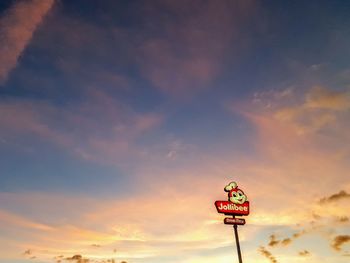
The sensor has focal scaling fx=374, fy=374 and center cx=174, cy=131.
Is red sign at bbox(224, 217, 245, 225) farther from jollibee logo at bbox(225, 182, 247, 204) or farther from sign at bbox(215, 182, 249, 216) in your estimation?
jollibee logo at bbox(225, 182, 247, 204)

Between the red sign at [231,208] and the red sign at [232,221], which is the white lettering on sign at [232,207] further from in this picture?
the red sign at [232,221]

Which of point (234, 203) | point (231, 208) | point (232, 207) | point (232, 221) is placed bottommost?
point (232, 221)

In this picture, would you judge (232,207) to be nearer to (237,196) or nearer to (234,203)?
(234,203)

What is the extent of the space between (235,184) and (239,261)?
28.6 feet

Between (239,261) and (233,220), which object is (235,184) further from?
(239,261)

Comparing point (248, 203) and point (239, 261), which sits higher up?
point (248, 203)

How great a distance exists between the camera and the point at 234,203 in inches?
1683

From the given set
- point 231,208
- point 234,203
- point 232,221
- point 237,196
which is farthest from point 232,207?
point 232,221

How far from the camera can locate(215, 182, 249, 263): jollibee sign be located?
1625 inches

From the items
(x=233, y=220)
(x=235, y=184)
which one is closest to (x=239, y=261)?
(x=233, y=220)

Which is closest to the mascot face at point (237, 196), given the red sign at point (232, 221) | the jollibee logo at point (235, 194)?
the jollibee logo at point (235, 194)

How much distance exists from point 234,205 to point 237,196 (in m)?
1.29

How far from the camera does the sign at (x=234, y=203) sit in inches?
1650

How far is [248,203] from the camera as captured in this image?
43.8 m
